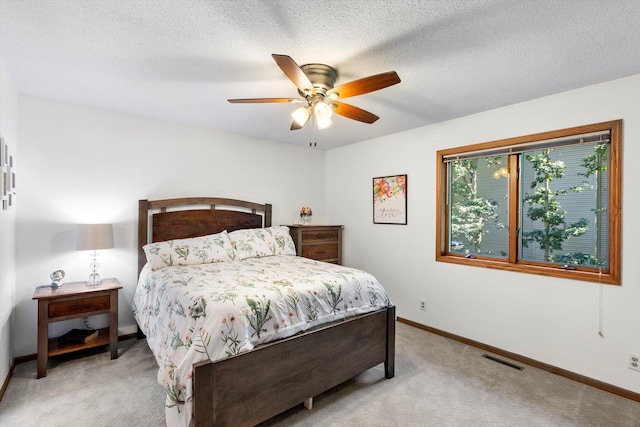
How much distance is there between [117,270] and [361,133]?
3273 millimetres

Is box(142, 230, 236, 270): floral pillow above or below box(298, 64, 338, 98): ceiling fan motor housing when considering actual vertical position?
below

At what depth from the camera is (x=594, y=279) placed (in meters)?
2.53

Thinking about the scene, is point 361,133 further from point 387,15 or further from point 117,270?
point 117,270

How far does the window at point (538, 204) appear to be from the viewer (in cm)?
256

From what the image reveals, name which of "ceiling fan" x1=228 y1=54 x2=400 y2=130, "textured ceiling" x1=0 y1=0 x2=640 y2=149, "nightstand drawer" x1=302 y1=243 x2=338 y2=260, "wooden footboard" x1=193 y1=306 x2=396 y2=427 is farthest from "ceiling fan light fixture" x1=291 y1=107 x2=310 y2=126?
"nightstand drawer" x1=302 y1=243 x2=338 y2=260

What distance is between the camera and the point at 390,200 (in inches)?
162

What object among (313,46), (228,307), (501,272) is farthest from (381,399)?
(313,46)

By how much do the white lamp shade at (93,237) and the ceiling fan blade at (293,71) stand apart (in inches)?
91.0

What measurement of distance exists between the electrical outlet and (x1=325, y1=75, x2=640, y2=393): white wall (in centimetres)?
3

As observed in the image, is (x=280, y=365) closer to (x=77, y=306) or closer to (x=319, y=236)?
(x=77, y=306)

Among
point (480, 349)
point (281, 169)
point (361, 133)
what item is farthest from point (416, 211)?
point (281, 169)

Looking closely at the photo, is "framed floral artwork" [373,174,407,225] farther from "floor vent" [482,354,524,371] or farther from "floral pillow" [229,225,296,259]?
"floor vent" [482,354,524,371]

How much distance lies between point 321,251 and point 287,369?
2460 millimetres

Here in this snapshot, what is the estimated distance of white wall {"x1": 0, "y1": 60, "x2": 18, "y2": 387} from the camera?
2.29 m
